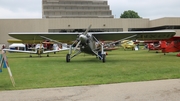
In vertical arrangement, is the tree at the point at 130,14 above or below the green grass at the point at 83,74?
above

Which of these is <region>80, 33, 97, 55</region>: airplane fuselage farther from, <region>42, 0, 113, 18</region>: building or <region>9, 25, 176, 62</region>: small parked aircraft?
<region>42, 0, 113, 18</region>: building

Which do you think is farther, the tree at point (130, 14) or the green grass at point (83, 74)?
the tree at point (130, 14)

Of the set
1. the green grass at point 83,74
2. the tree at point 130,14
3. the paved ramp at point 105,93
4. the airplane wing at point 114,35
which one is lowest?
the paved ramp at point 105,93

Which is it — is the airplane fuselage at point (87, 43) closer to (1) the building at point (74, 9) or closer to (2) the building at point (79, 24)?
(2) the building at point (79, 24)

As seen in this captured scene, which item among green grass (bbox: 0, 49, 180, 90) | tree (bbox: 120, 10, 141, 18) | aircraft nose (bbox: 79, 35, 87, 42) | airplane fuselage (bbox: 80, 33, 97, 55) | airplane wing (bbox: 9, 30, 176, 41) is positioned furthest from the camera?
tree (bbox: 120, 10, 141, 18)

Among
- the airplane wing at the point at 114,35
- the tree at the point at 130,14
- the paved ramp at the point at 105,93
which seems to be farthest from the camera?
the tree at the point at 130,14

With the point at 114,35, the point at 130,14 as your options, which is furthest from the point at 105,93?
the point at 130,14

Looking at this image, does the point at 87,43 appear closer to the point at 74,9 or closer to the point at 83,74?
the point at 83,74

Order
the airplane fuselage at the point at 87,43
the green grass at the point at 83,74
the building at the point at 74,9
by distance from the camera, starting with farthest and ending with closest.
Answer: the building at the point at 74,9 → the airplane fuselage at the point at 87,43 → the green grass at the point at 83,74

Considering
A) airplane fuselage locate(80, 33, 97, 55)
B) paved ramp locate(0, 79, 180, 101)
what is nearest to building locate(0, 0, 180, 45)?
airplane fuselage locate(80, 33, 97, 55)

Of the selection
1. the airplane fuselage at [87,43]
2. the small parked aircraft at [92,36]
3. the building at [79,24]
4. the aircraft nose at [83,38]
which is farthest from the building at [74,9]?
the aircraft nose at [83,38]

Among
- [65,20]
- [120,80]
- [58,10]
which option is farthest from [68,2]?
[120,80]

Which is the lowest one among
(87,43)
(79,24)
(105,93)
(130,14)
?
(105,93)

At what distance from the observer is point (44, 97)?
5.58 m
